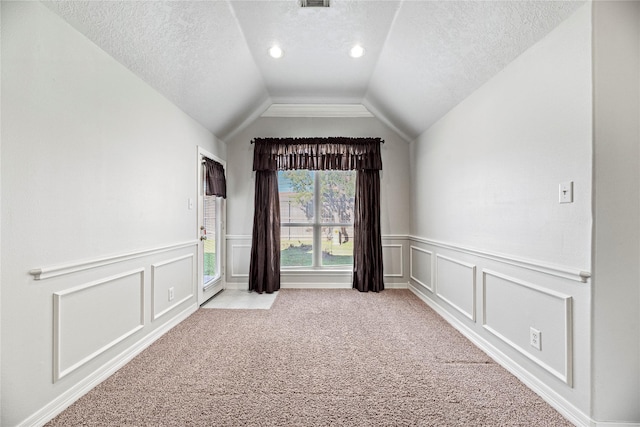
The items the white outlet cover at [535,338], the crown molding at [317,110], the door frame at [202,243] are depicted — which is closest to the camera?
the white outlet cover at [535,338]

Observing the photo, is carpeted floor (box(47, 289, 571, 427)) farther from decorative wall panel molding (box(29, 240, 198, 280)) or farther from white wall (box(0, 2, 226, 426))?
decorative wall panel molding (box(29, 240, 198, 280))

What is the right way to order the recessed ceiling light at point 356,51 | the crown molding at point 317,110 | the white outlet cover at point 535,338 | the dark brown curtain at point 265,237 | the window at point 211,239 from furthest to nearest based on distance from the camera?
1. the crown molding at point 317,110
2. the dark brown curtain at point 265,237
3. the window at point 211,239
4. the recessed ceiling light at point 356,51
5. the white outlet cover at point 535,338

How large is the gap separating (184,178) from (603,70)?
10.9 ft

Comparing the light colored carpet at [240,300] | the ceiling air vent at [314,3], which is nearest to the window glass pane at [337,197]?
the light colored carpet at [240,300]

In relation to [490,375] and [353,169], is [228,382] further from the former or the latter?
[353,169]

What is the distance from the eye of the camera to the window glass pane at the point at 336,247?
14.7 ft

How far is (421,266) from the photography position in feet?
12.9

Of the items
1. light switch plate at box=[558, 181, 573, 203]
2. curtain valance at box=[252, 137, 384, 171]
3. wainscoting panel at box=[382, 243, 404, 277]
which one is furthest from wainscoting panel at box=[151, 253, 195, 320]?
light switch plate at box=[558, 181, 573, 203]

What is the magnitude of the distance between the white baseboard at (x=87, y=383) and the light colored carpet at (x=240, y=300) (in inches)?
35.4

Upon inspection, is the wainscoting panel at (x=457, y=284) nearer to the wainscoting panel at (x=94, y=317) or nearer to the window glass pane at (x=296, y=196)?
the window glass pane at (x=296, y=196)

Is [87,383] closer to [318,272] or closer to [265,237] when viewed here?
[265,237]

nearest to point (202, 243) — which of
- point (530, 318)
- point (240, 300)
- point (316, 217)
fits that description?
point (240, 300)

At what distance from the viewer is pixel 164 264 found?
2779 millimetres

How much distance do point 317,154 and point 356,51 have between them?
1.60 meters
